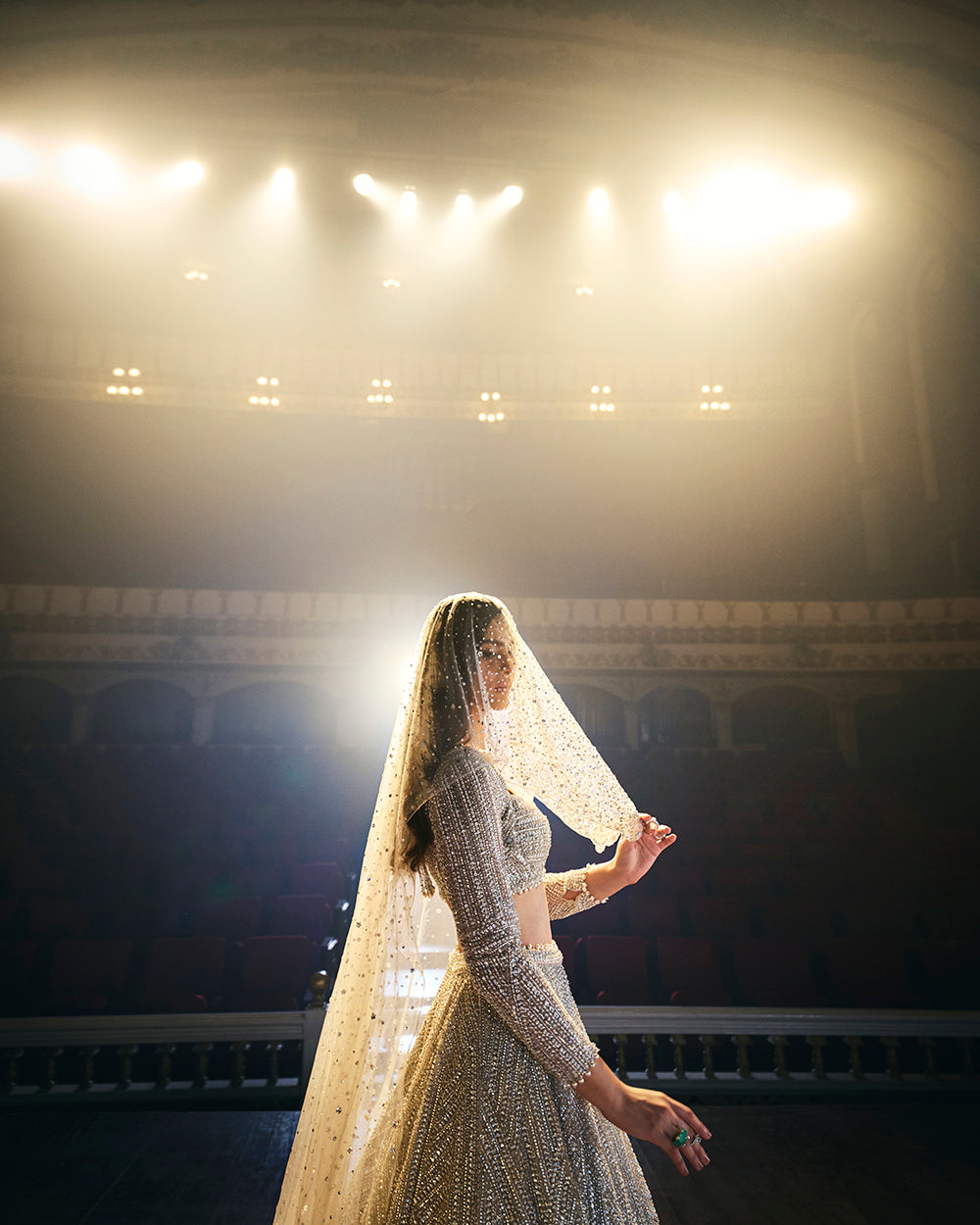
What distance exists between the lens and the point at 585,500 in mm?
13391

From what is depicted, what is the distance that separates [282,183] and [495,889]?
11.5 metres

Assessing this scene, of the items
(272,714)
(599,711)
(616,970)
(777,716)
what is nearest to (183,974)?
(616,970)

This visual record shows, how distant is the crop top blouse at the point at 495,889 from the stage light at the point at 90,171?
33.7ft

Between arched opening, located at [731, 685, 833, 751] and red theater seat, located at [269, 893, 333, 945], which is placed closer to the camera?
red theater seat, located at [269, 893, 333, 945]

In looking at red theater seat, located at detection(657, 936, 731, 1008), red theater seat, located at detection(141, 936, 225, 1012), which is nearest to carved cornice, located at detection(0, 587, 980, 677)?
red theater seat, located at detection(657, 936, 731, 1008)

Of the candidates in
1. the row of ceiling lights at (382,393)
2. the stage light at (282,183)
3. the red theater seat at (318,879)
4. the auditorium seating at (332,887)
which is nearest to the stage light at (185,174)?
the stage light at (282,183)

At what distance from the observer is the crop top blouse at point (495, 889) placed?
3.12 ft

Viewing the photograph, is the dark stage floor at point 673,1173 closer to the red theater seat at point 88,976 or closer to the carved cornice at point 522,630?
the red theater seat at point 88,976

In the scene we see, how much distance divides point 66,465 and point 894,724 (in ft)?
50.8

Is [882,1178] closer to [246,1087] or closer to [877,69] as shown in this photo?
[246,1087]

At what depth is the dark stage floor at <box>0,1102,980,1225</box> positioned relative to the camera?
80.4 inches

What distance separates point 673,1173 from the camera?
227cm

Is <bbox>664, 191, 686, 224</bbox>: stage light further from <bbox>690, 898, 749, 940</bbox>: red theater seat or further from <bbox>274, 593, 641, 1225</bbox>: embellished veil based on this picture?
<bbox>274, 593, 641, 1225</bbox>: embellished veil

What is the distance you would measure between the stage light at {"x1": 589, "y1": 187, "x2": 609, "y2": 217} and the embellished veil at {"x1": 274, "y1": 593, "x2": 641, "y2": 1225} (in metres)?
10.2
